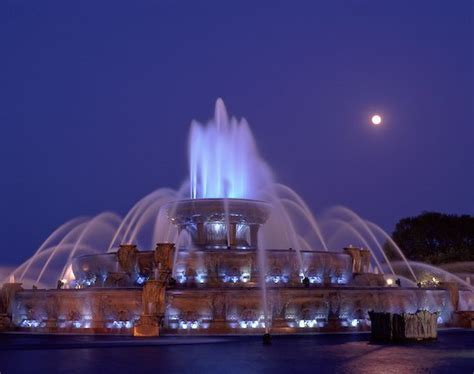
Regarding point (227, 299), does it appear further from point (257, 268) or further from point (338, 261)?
point (338, 261)

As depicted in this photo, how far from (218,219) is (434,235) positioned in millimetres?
40296

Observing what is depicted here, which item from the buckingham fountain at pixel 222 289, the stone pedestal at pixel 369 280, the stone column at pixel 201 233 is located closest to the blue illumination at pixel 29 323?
the buckingham fountain at pixel 222 289

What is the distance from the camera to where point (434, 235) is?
67.9 meters

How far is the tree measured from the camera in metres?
66.4

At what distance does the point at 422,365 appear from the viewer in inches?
508

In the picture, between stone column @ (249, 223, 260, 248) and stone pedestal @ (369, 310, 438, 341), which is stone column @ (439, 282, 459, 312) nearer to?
stone pedestal @ (369, 310, 438, 341)

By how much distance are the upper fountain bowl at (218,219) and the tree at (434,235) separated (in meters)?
35.2

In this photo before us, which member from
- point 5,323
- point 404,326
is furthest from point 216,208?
point 404,326

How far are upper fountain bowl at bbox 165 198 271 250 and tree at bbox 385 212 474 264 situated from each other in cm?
3522

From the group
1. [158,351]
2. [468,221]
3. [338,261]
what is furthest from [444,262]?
[158,351]

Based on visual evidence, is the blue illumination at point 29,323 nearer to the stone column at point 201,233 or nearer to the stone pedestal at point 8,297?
the stone pedestal at point 8,297

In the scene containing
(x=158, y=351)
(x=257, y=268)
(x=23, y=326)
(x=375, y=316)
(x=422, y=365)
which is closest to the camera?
(x=422, y=365)

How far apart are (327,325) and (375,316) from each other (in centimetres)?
478

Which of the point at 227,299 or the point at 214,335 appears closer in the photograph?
the point at 214,335
